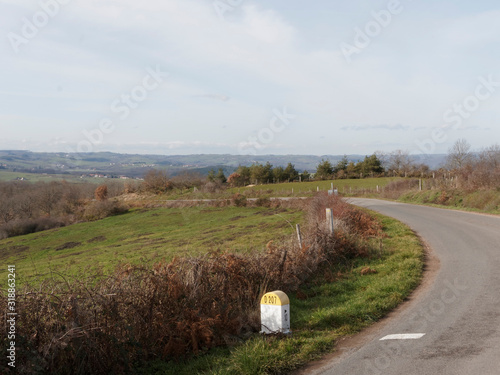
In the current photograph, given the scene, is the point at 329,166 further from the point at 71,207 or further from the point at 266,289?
the point at 266,289

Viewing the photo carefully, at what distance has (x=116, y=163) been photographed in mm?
112125

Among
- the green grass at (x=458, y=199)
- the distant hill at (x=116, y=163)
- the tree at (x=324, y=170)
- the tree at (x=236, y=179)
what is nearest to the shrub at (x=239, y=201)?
the green grass at (x=458, y=199)

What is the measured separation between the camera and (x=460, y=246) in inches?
579

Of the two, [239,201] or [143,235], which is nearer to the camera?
[143,235]

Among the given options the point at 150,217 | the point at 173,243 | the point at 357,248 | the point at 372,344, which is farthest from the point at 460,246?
the point at 150,217

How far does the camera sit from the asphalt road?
217 inches

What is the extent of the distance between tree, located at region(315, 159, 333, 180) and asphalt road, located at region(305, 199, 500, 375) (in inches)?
2688

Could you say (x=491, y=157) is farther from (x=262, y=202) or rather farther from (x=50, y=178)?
(x=50, y=178)

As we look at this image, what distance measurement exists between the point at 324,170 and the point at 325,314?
7407 centimetres

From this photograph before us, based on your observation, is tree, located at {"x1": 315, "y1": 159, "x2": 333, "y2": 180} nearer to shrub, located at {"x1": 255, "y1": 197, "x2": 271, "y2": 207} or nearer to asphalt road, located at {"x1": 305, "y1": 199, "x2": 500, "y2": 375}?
shrub, located at {"x1": 255, "y1": 197, "x2": 271, "y2": 207}

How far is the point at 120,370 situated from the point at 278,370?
2186 mm

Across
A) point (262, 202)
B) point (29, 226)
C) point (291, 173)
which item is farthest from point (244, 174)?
point (29, 226)

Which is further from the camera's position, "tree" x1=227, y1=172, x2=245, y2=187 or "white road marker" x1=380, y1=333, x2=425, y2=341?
"tree" x1=227, y1=172, x2=245, y2=187

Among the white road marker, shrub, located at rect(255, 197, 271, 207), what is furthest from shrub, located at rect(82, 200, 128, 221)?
the white road marker
